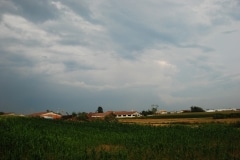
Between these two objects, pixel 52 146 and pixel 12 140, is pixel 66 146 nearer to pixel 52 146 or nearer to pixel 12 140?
pixel 52 146

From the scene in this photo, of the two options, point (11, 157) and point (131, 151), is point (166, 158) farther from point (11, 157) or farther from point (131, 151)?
point (11, 157)

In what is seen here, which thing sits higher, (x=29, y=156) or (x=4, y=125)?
(x=4, y=125)

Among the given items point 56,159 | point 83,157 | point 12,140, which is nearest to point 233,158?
point 83,157

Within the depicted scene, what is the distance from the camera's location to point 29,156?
63.4ft

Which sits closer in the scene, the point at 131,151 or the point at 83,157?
the point at 83,157

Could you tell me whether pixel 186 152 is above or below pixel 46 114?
below

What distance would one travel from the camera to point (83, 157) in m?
18.8

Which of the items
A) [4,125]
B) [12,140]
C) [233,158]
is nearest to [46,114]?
[4,125]

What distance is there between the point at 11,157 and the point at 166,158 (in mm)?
8887

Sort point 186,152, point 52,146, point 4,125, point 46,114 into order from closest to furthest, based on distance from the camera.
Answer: point 186,152, point 52,146, point 4,125, point 46,114

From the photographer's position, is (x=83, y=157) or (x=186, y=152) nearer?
(x=83, y=157)

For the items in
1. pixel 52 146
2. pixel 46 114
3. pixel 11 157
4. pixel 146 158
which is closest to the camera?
pixel 11 157

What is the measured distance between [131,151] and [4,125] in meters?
18.5

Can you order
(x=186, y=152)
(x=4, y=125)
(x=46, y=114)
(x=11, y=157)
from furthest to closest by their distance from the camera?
(x=46, y=114) < (x=4, y=125) < (x=186, y=152) < (x=11, y=157)
